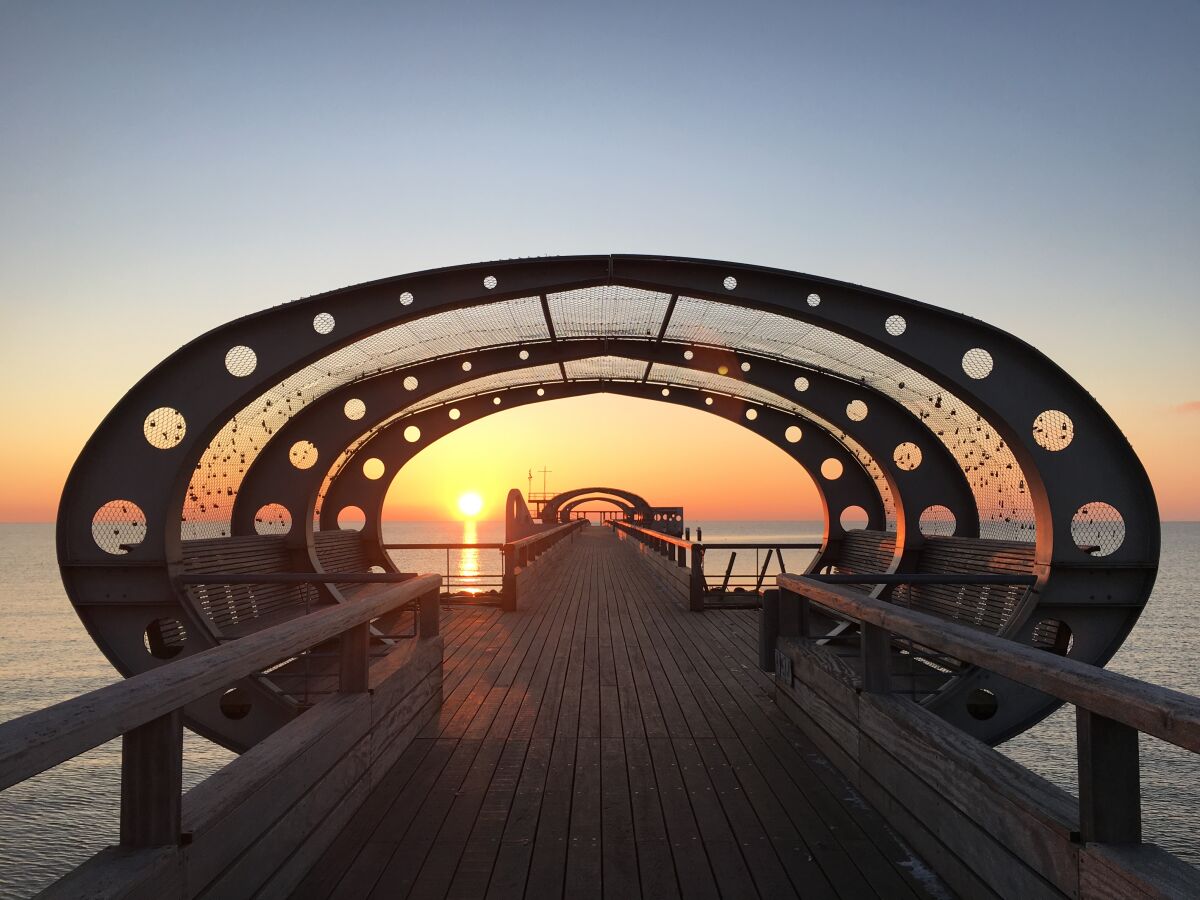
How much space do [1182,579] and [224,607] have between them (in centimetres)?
8526

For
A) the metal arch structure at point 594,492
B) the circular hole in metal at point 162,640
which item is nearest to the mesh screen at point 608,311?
Answer: the circular hole in metal at point 162,640

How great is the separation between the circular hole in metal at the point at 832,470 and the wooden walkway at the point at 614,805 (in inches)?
320

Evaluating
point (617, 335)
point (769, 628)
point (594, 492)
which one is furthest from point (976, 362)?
point (594, 492)

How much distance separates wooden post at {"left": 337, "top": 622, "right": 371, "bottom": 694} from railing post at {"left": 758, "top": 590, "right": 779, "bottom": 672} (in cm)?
369

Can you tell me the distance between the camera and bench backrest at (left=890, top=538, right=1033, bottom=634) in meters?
8.99

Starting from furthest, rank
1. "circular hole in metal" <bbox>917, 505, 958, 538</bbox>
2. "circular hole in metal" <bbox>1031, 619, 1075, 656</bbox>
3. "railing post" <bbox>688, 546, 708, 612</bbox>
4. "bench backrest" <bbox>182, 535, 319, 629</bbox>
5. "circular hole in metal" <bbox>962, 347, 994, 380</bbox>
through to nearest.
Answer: "railing post" <bbox>688, 546, 708, 612</bbox> → "circular hole in metal" <bbox>917, 505, 958, 538</bbox> → "bench backrest" <bbox>182, 535, 319, 629</bbox> → "circular hole in metal" <bbox>1031, 619, 1075, 656</bbox> → "circular hole in metal" <bbox>962, 347, 994, 380</bbox>

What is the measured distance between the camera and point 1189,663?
3066cm

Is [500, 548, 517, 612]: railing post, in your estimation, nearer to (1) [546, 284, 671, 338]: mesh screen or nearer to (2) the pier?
(2) the pier

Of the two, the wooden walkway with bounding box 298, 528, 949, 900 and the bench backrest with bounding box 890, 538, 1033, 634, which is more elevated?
the bench backrest with bounding box 890, 538, 1033, 634

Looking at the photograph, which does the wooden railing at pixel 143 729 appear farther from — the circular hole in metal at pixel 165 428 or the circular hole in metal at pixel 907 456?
the circular hole in metal at pixel 907 456

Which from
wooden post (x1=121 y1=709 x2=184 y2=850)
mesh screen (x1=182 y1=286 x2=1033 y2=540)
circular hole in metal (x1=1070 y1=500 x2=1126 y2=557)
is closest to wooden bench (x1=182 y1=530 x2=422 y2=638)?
mesh screen (x1=182 y1=286 x2=1033 y2=540)

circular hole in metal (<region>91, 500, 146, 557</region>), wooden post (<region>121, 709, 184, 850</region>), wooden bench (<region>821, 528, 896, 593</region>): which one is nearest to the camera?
wooden post (<region>121, 709, 184, 850</region>)

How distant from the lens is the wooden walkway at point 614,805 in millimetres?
3344

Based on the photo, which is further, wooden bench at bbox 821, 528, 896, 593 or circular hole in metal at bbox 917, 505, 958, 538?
wooden bench at bbox 821, 528, 896, 593
